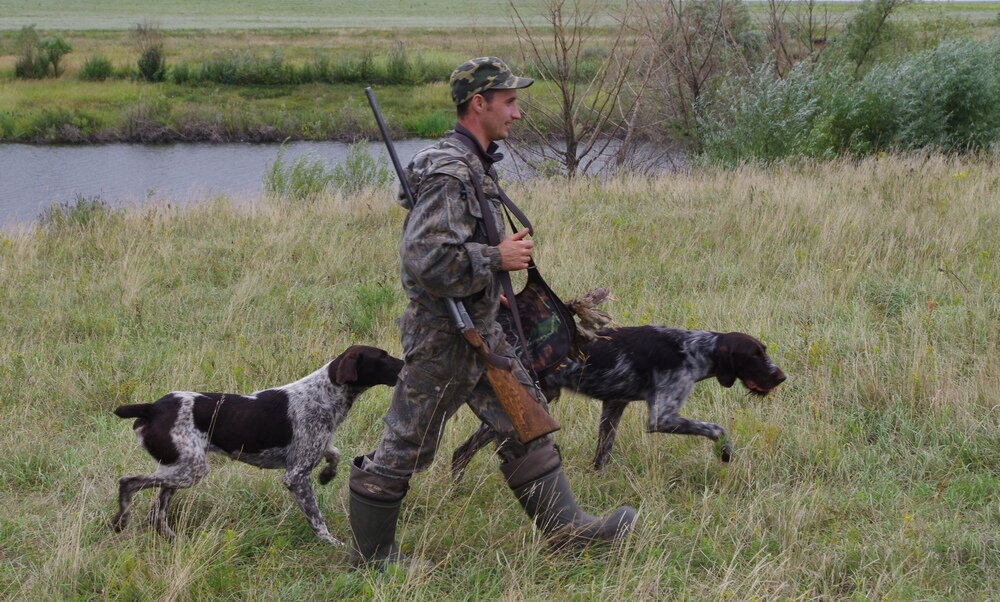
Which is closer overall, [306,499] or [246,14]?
[306,499]

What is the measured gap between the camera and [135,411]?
371 centimetres

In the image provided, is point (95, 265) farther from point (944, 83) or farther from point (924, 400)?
point (944, 83)

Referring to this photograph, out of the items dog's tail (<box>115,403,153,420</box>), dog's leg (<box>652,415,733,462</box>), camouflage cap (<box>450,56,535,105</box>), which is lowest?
dog's leg (<box>652,415,733,462</box>)

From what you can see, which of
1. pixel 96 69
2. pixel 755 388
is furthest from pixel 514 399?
pixel 96 69

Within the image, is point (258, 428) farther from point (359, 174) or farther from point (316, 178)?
point (359, 174)

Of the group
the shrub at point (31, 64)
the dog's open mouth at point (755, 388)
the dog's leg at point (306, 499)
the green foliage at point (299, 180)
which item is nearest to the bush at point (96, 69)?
the shrub at point (31, 64)

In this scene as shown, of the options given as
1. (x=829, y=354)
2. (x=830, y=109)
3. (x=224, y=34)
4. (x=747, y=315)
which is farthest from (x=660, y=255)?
(x=224, y=34)

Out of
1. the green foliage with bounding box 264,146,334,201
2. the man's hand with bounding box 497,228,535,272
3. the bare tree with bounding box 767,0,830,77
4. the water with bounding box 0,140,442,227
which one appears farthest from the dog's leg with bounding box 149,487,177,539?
the bare tree with bounding box 767,0,830,77

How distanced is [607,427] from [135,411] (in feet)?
7.50

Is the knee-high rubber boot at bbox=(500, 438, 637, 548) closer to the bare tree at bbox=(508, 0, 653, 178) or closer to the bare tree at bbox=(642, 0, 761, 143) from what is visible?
the bare tree at bbox=(508, 0, 653, 178)

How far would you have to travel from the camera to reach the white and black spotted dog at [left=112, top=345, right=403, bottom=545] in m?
3.77

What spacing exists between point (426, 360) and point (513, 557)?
896 mm

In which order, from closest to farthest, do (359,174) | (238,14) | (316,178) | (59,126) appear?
(316,178) → (359,174) → (59,126) → (238,14)

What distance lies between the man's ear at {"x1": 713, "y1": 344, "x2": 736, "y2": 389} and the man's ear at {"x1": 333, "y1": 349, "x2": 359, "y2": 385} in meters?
1.79
